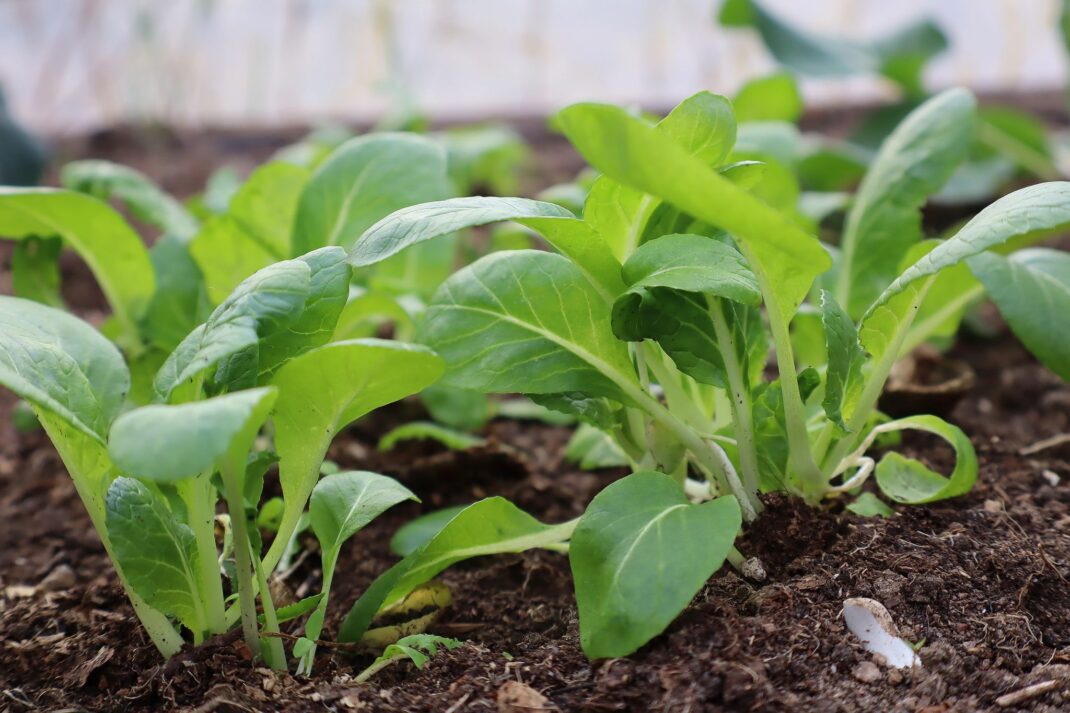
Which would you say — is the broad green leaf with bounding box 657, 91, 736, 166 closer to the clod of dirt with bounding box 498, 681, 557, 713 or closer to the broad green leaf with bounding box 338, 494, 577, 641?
the broad green leaf with bounding box 338, 494, 577, 641

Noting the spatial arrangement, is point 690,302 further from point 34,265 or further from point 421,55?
point 421,55

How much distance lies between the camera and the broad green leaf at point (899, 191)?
127 cm

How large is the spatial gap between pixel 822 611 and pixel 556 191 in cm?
83

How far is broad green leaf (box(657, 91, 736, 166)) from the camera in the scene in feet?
3.04

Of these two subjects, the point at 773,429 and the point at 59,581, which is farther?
the point at 59,581

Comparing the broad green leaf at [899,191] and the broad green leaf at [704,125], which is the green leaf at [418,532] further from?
the broad green leaf at [899,191]

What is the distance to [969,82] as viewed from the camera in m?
3.39

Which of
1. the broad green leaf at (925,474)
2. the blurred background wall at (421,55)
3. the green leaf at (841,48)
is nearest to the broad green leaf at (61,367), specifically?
the broad green leaf at (925,474)

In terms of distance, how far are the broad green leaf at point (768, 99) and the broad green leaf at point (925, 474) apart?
110cm

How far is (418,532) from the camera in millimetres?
1191

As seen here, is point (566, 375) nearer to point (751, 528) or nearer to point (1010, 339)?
point (751, 528)

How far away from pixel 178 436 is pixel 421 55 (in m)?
3.24

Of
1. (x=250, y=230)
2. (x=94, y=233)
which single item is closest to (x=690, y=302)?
(x=250, y=230)

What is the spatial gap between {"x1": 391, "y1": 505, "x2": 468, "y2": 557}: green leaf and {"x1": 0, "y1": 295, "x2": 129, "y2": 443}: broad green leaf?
14.4 inches
